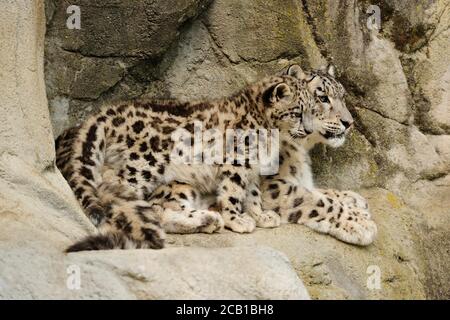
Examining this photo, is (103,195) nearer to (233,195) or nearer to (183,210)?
(183,210)

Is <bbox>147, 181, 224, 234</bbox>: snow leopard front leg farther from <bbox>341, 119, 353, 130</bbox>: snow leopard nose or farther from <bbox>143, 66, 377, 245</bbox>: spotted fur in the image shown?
<bbox>341, 119, 353, 130</bbox>: snow leopard nose

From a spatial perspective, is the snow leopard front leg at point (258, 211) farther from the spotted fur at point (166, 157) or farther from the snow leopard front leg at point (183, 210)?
the snow leopard front leg at point (183, 210)

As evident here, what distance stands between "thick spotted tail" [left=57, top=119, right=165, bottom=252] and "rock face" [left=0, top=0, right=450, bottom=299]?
24cm

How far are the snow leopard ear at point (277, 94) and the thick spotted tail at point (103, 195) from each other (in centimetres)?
107

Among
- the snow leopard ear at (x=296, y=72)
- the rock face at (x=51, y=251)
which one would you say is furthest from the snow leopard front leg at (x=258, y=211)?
the rock face at (x=51, y=251)

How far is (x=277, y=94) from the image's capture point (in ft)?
21.2

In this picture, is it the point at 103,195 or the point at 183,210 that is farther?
the point at 183,210

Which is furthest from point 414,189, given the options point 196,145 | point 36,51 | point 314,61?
point 36,51

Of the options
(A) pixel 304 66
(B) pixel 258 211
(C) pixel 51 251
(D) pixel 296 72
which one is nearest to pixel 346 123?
(D) pixel 296 72

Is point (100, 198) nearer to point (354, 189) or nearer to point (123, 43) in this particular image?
point (123, 43)

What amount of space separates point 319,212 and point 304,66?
1.18 meters

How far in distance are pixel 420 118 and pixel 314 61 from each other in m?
0.91

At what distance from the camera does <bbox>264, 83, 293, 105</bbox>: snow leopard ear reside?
6.44 meters

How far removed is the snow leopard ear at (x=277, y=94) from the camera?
6438 millimetres
